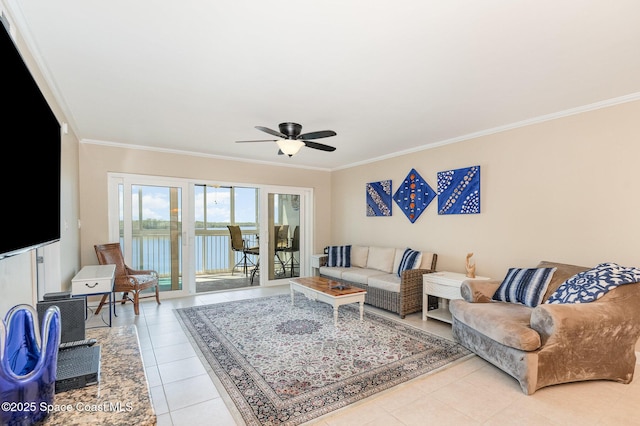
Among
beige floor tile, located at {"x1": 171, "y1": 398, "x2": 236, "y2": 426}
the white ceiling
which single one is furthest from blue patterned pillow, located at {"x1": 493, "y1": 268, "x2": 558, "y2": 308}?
beige floor tile, located at {"x1": 171, "y1": 398, "x2": 236, "y2": 426}

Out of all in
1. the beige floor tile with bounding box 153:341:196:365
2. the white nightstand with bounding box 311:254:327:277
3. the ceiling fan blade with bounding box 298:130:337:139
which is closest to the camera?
the beige floor tile with bounding box 153:341:196:365

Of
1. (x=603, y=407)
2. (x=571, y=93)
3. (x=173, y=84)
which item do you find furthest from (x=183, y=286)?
(x=571, y=93)

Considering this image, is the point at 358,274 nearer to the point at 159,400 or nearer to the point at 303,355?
the point at 303,355

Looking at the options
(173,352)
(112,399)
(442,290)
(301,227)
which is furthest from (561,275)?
(301,227)

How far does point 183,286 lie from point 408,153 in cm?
434

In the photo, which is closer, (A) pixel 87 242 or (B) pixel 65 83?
(B) pixel 65 83

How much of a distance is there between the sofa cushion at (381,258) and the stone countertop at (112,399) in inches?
164

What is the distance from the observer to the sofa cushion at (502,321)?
2388 millimetres

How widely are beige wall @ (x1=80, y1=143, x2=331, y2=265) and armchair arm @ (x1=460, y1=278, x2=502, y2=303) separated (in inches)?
157

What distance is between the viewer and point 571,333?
93.5 inches

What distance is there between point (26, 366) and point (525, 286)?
11.9 feet

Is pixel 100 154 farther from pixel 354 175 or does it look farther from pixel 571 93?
pixel 571 93

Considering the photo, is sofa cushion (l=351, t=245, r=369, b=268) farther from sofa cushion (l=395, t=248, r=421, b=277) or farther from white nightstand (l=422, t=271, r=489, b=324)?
white nightstand (l=422, t=271, r=489, b=324)

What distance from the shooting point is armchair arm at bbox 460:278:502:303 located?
3264mm
